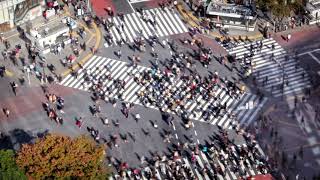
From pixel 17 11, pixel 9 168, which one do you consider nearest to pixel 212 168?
pixel 9 168

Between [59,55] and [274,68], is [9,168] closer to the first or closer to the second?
[59,55]

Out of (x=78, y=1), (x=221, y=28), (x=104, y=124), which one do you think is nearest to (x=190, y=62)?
(x=221, y=28)

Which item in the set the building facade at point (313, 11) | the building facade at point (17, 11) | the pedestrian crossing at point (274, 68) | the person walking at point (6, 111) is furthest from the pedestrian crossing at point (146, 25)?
the person walking at point (6, 111)

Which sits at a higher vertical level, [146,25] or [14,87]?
[146,25]

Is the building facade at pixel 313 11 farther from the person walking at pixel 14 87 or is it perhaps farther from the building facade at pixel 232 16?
the person walking at pixel 14 87

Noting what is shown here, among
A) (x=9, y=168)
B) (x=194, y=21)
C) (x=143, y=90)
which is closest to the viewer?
(x=9, y=168)

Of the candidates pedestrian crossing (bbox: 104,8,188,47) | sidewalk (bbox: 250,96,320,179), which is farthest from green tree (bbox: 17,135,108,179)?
pedestrian crossing (bbox: 104,8,188,47)

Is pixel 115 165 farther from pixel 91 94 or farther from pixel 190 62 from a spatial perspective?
pixel 190 62
